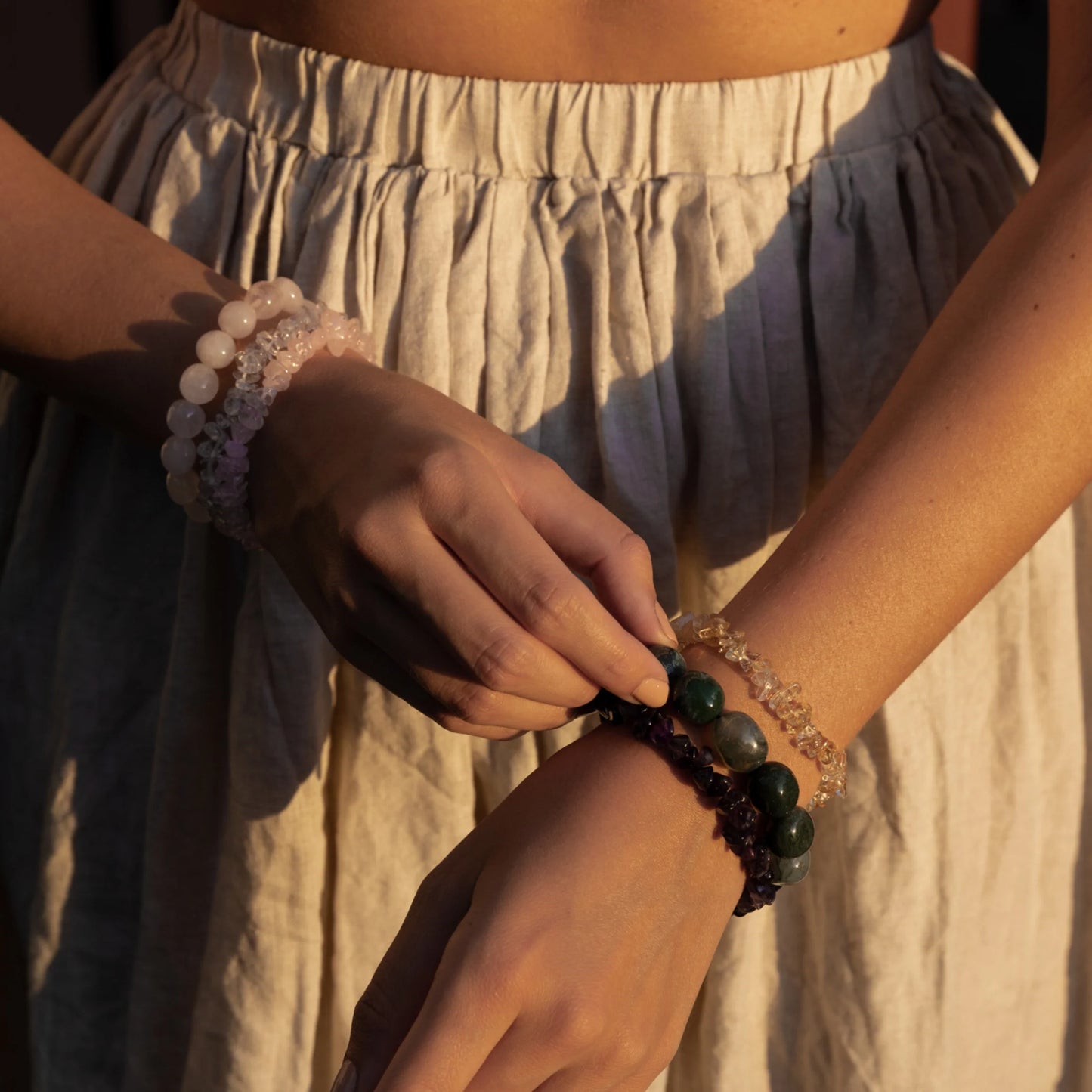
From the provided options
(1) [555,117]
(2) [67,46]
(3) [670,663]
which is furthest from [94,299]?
(2) [67,46]

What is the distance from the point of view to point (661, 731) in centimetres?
57

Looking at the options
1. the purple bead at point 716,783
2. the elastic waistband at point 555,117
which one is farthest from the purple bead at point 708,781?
the elastic waistband at point 555,117

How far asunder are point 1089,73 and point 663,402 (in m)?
0.32

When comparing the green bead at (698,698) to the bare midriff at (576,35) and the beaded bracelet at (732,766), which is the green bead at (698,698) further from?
the bare midriff at (576,35)

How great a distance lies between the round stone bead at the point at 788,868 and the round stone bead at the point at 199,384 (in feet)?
1.27

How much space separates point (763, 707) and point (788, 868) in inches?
3.2

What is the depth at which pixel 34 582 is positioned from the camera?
2.86ft

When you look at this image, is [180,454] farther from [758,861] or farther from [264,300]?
[758,861]

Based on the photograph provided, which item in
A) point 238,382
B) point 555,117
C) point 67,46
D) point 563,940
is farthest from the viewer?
point 67,46

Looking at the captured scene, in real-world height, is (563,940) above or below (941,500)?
below

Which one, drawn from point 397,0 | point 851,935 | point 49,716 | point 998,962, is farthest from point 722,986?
A: point 397,0

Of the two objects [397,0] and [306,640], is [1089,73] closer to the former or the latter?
[397,0]

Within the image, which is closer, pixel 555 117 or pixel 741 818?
pixel 741 818

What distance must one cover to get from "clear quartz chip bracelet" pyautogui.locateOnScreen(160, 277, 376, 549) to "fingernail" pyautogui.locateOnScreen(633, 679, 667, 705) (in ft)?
0.85
